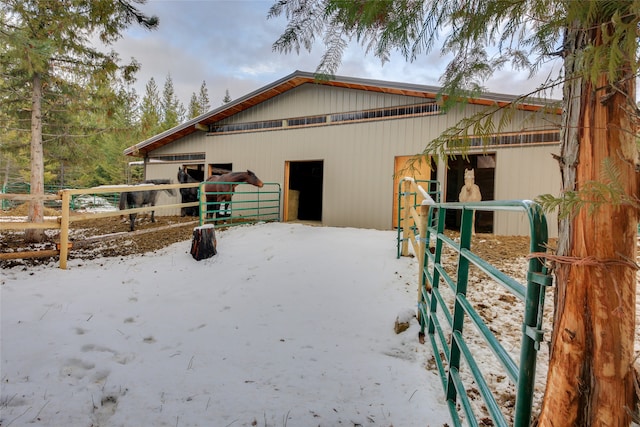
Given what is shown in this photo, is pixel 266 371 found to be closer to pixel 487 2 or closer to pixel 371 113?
pixel 487 2

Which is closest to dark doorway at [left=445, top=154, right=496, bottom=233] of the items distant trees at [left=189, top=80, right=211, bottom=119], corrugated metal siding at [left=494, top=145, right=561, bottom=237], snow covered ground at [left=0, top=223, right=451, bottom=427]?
corrugated metal siding at [left=494, top=145, right=561, bottom=237]

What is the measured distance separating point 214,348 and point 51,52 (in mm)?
5516

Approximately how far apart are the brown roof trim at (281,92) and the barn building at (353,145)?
1.3 inches

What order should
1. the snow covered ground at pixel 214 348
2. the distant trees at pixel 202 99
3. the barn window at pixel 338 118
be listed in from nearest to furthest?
1. the snow covered ground at pixel 214 348
2. the barn window at pixel 338 118
3. the distant trees at pixel 202 99

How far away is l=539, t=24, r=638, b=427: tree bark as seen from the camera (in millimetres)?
772

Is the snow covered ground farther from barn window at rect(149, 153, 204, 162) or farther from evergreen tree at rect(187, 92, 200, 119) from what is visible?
evergreen tree at rect(187, 92, 200, 119)

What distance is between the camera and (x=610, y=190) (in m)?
0.65

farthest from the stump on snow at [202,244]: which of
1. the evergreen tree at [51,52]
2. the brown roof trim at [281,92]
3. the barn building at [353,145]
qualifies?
the barn building at [353,145]

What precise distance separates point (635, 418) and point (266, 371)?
1.87 m

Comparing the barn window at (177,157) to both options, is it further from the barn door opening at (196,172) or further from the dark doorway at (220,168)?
the barn door opening at (196,172)

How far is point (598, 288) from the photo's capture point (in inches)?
31.2

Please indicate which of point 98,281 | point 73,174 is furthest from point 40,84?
point 73,174

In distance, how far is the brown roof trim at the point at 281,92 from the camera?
22.0 feet

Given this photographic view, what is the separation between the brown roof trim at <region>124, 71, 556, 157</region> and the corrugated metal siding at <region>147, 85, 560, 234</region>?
23 centimetres
